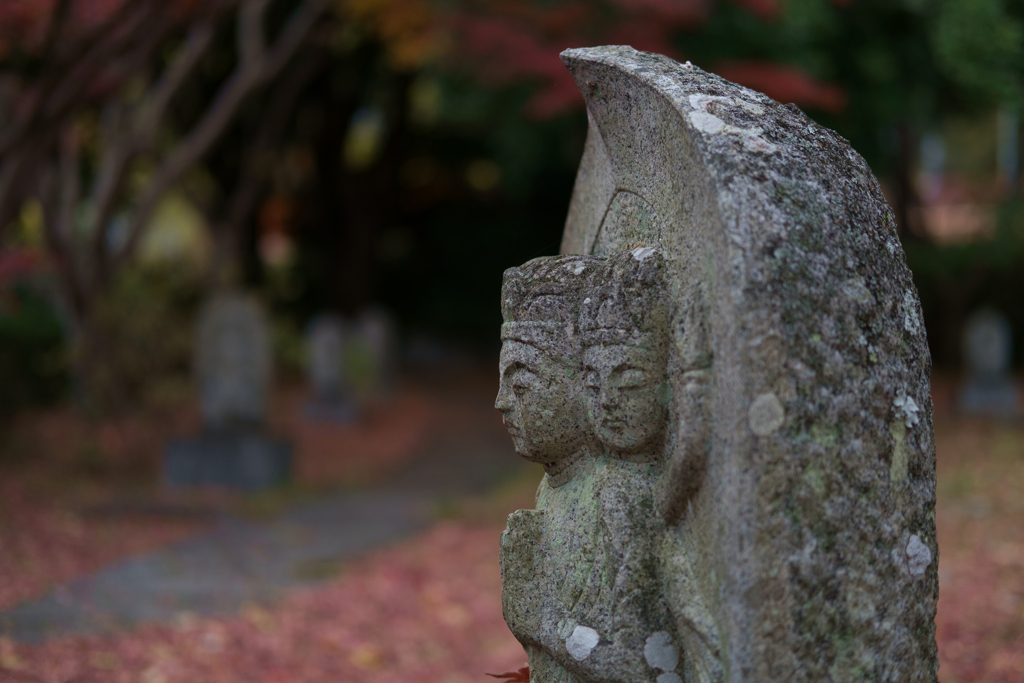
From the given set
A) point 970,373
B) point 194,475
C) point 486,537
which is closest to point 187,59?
point 194,475

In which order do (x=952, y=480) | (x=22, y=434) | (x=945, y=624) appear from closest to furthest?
(x=945, y=624) < (x=952, y=480) < (x=22, y=434)

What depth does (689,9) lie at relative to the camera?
22.2 feet

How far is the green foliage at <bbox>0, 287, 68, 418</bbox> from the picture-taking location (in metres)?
10.4

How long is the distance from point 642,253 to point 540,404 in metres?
0.40

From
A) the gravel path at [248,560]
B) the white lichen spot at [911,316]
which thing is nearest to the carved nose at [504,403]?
the white lichen spot at [911,316]

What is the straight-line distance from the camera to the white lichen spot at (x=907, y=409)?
5.43ft

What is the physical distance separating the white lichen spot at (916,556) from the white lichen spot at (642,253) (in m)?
0.74

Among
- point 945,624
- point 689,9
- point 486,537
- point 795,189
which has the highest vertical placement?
point 689,9

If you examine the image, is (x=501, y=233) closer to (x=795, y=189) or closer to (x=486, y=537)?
(x=486, y=537)

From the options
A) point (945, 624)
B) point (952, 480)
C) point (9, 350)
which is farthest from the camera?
point (9, 350)

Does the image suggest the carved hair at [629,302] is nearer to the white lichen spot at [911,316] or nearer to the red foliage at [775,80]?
the white lichen spot at [911,316]

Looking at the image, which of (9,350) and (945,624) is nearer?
(945,624)

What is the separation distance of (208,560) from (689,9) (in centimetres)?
532

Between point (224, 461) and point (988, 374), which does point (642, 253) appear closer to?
point (224, 461)
